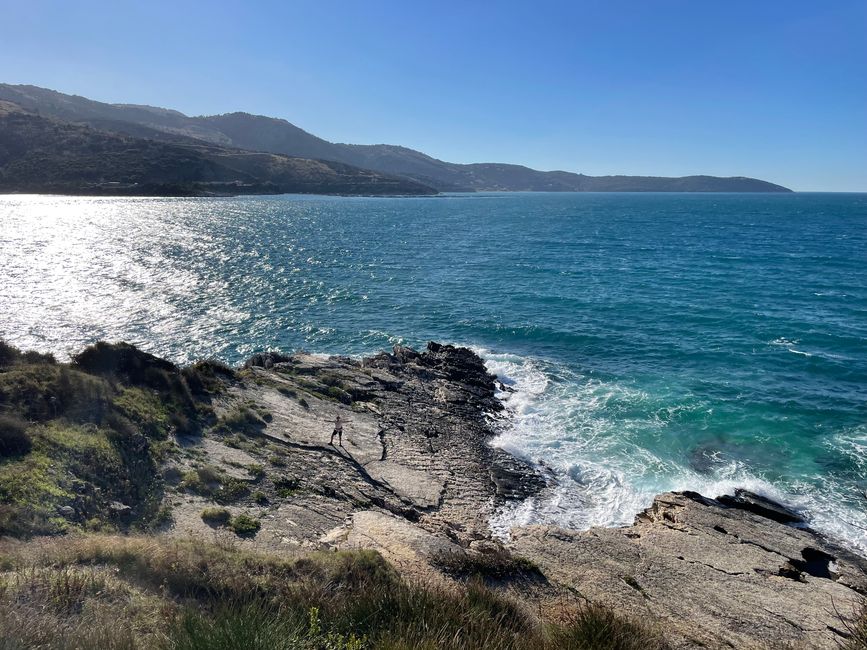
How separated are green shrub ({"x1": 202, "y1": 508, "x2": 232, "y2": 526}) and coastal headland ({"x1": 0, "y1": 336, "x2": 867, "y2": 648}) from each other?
4 cm

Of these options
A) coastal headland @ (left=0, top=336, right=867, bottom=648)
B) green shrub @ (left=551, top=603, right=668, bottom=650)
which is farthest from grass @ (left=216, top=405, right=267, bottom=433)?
green shrub @ (left=551, top=603, right=668, bottom=650)

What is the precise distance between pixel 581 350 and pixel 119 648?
34.1 metres

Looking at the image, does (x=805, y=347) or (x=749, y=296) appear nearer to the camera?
(x=805, y=347)

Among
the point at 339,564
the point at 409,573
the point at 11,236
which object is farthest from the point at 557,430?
the point at 11,236

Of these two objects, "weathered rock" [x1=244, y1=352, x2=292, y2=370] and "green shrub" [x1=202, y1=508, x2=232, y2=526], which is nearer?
"green shrub" [x1=202, y1=508, x2=232, y2=526]

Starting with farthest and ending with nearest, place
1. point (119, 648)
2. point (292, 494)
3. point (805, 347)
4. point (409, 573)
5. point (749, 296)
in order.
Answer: point (749, 296), point (805, 347), point (292, 494), point (409, 573), point (119, 648)

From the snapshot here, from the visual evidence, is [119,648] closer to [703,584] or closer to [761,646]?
[761,646]

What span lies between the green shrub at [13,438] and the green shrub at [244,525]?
6.47 meters

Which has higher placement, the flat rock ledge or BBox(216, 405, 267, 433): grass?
BBox(216, 405, 267, 433): grass

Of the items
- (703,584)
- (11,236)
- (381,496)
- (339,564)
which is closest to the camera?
(339,564)

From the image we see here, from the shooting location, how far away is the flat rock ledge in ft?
42.6

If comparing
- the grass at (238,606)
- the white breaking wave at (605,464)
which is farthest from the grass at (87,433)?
the white breaking wave at (605,464)

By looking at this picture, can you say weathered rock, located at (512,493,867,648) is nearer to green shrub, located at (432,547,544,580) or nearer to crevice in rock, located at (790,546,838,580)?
crevice in rock, located at (790,546,838,580)

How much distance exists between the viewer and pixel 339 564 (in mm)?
10984
